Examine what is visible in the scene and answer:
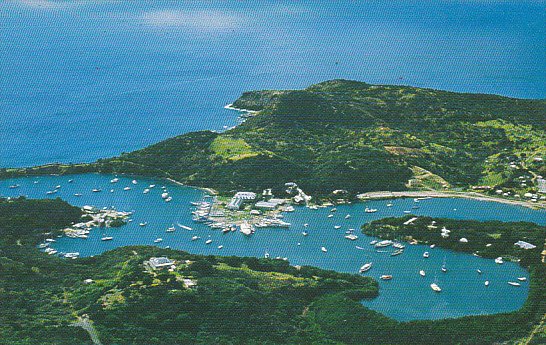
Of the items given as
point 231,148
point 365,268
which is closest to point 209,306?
point 365,268

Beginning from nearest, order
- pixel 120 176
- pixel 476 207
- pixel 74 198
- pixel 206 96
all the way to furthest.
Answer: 1. pixel 476 207
2. pixel 74 198
3. pixel 120 176
4. pixel 206 96

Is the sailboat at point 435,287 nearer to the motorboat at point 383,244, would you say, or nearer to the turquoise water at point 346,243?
the turquoise water at point 346,243

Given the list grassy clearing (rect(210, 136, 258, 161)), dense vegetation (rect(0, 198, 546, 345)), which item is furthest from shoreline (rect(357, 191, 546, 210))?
grassy clearing (rect(210, 136, 258, 161))

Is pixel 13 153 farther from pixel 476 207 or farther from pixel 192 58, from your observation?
pixel 192 58

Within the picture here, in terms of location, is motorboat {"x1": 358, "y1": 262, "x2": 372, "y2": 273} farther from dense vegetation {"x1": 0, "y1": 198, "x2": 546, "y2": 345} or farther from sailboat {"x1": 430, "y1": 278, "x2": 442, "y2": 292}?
sailboat {"x1": 430, "y1": 278, "x2": 442, "y2": 292}

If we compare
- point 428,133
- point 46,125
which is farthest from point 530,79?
point 46,125

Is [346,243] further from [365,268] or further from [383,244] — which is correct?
[365,268]
